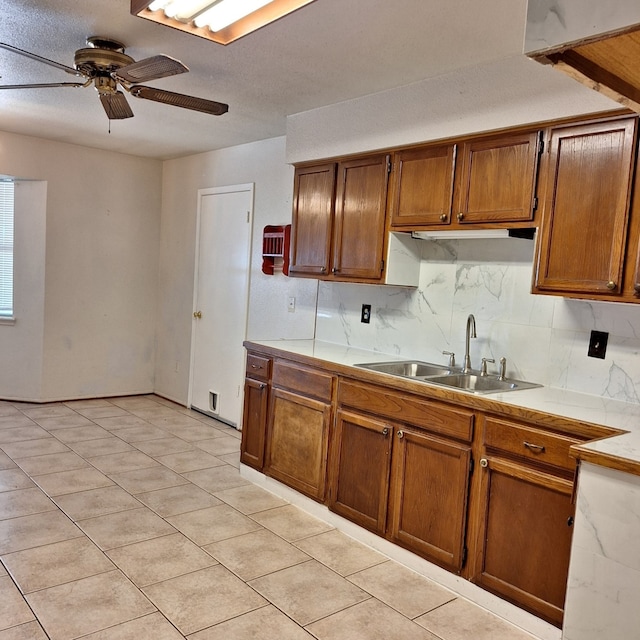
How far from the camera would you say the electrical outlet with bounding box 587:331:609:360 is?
99.1 inches

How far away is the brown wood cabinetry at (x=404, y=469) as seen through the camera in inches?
97.8

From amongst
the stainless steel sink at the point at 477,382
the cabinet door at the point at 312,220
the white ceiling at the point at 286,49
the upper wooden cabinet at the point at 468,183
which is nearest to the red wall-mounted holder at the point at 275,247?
the cabinet door at the point at 312,220

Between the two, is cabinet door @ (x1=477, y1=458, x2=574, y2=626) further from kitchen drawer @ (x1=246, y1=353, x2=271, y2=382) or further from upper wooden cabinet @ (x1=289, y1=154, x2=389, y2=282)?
kitchen drawer @ (x1=246, y1=353, x2=271, y2=382)

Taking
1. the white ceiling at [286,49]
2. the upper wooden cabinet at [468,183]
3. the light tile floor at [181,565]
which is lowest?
the light tile floor at [181,565]

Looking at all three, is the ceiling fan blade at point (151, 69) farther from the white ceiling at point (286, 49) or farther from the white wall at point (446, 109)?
the white wall at point (446, 109)

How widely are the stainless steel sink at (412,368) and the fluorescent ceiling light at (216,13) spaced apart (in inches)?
67.8

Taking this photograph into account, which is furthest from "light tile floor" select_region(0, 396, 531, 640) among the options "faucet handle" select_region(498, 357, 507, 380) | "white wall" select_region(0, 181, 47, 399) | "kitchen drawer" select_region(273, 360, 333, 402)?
"white wall" select_region(0, 181, 47, 399)

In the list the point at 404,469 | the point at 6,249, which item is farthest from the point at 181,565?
the point at 6,249

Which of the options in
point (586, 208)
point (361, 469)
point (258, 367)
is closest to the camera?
point (586, 208)

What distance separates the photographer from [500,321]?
2.92m

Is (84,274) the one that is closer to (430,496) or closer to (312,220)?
(312,220)

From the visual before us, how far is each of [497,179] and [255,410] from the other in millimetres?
2028

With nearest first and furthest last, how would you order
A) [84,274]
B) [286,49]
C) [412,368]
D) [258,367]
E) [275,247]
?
[286,49], [412,368], [258,367], [275,247], [84,274]

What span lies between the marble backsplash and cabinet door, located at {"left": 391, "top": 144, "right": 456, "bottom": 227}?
30cm
